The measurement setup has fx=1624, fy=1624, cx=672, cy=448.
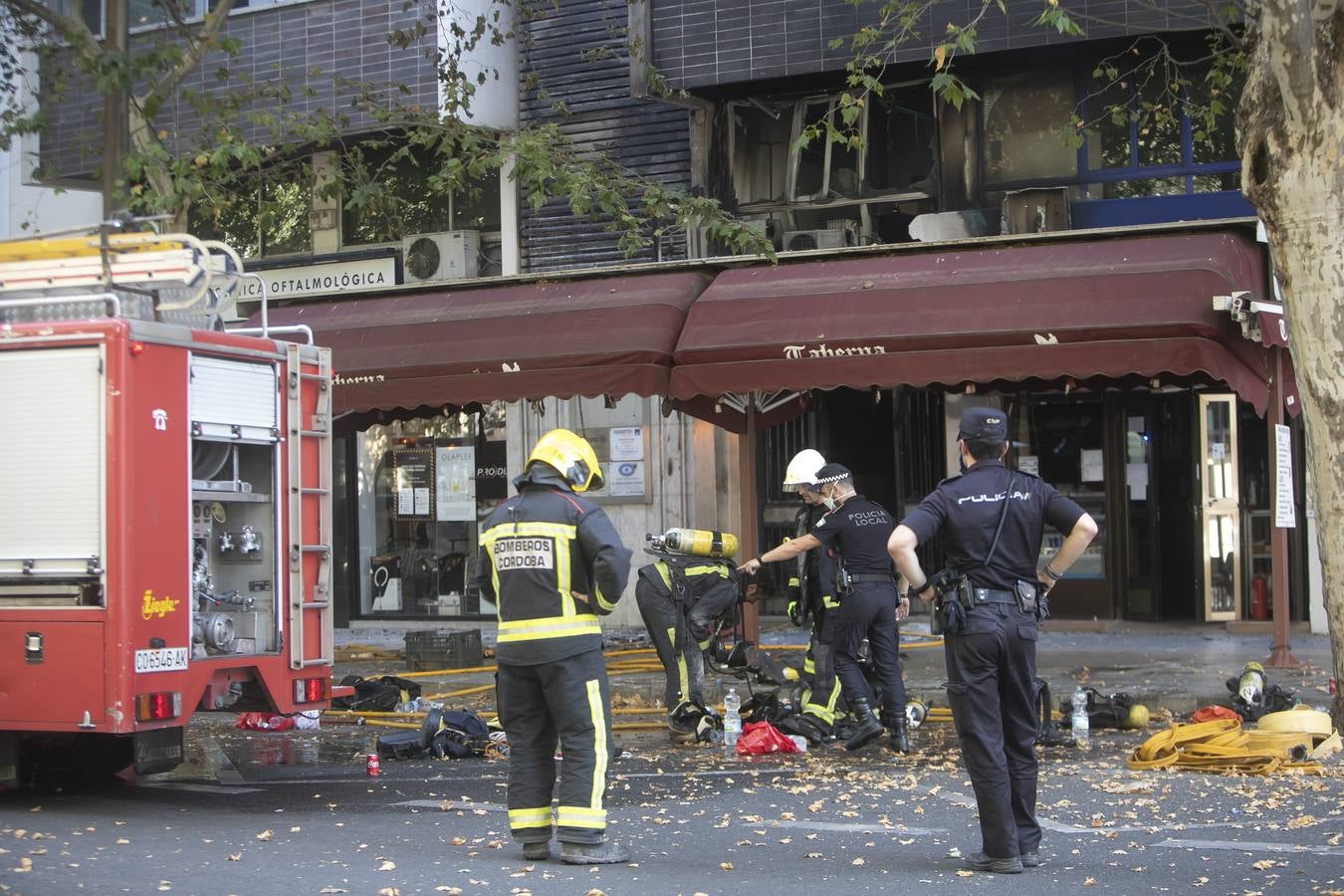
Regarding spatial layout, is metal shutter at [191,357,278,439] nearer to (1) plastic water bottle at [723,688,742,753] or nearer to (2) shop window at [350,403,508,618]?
(1) plastic water bottle at [723,688,742,753]

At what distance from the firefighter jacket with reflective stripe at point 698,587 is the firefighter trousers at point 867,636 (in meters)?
1.09

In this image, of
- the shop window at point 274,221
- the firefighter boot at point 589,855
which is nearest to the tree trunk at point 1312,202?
the firefighter boot at point 589,855

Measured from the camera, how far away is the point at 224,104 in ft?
49.1

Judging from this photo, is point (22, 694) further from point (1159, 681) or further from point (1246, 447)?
point (1246, 447)

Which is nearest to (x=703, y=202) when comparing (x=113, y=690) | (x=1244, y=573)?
(x=1244, y=573)

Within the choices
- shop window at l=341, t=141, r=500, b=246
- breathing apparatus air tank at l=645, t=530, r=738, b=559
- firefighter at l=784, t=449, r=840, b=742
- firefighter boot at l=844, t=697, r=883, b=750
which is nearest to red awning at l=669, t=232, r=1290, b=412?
breathing apparatus air tank at l=645, t=530, r=738, b=559

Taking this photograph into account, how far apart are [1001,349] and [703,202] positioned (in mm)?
3194

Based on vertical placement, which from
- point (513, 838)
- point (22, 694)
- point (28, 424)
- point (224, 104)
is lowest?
point (513, 838)

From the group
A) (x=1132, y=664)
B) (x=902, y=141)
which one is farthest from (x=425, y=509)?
(x=1132, y=664)

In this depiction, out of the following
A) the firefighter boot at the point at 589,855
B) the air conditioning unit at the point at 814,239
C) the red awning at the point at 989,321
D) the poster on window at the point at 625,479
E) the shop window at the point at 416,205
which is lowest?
the firefighter boot at the point at 589,855

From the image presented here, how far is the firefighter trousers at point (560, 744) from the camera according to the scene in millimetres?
6848

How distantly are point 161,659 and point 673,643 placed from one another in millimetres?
3766

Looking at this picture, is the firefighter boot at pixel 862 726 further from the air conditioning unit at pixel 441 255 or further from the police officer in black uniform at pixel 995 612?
the air conditioning unit at pixel 441 255

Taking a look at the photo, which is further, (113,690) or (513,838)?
(113,690)
